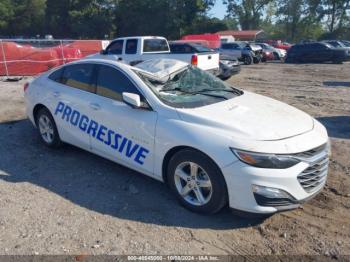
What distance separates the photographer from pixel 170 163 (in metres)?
3.97

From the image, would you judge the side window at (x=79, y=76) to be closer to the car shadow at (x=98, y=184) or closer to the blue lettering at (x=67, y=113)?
the blue lettering at (x=67, y=113)

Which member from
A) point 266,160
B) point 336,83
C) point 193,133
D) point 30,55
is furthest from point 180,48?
point 266,160

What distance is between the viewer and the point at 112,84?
4707 millimetres

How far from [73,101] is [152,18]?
49214 mm

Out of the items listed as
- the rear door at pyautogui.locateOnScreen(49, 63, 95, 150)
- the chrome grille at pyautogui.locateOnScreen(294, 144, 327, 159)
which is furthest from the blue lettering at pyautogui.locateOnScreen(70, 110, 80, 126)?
the chrome grille at pyautogui.locateOnScreen(294, 144, 327, 159)

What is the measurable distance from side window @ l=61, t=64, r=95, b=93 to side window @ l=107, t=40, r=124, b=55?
7945 mm

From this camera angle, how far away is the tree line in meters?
52.2

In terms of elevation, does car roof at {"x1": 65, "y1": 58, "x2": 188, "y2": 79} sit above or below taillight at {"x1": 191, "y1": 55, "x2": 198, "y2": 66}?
above

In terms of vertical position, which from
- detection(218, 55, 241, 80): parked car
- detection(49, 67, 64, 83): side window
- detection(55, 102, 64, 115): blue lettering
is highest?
detection(49, 67, 64, 83): side window

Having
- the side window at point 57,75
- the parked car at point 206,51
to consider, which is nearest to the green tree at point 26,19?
the parked car at point 206,51

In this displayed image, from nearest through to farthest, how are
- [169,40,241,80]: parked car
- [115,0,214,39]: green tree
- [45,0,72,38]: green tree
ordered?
[169,40,241,80]: parked car < [115,0,214,39]: green tree < [45,0,72,38]: green tree

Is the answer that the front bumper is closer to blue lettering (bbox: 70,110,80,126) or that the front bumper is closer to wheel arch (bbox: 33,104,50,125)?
blue lettering (bbox: 70,110,80,126)

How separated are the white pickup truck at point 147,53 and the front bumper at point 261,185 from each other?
30.2 feet

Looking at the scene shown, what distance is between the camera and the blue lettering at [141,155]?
13.7 feet
